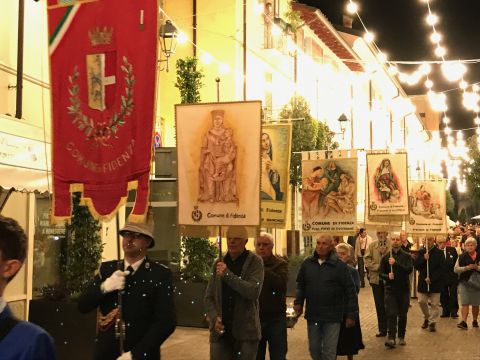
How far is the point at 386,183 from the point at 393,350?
5295mm

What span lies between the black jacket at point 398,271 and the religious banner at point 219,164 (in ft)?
20.7

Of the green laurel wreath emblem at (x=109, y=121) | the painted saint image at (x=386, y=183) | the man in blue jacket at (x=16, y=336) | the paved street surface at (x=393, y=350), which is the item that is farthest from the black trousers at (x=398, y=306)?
the man in blue jacket at (x=16, y=336)

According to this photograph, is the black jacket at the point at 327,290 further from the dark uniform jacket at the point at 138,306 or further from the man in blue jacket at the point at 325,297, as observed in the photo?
the dark uniform jacket at the point at 138,306

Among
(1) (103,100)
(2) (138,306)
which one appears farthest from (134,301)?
(1) (103,100)

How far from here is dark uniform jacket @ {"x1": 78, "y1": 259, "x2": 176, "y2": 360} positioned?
209 inches

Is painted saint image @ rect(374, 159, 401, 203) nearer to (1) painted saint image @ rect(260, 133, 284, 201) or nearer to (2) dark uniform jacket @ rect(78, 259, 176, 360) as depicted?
(1) painted saint image @ rect(260, 133, 284, 201)

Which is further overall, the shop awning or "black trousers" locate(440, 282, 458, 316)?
"black trousers" locate(440, 282, 458, 316)

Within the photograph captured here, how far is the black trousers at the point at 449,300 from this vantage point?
18625 mm

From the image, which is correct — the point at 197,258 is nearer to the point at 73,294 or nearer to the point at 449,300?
the point at 73,294

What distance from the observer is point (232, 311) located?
25.4ft

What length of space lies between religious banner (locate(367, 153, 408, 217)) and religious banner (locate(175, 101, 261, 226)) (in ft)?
30.8

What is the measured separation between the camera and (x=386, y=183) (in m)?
17.6

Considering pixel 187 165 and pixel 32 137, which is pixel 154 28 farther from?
pixel 32 137

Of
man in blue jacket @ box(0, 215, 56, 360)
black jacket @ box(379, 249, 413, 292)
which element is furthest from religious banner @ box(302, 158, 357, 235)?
man in blue jacket @ box(0, 215, 56, 360)
